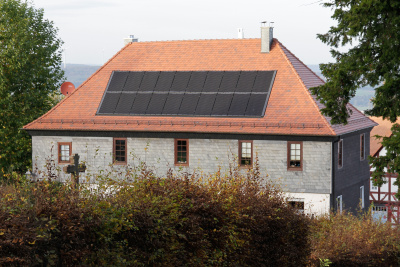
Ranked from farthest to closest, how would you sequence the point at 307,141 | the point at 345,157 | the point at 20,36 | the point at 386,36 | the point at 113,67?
the point at 20,36, the point at 113,67, the point at 345,157, the point at 307,141, the point at 386,36

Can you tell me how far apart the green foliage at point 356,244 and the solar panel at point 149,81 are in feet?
66.1

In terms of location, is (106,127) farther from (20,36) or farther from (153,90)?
(20,36)

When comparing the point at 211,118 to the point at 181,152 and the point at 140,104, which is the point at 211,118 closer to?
the point at 181,152

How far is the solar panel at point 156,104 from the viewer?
38.2m

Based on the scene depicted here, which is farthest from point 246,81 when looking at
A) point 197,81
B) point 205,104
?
point 197,81

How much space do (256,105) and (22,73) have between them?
1737cm

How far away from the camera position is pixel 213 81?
38.8 m

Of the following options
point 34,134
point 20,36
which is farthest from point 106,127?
point 20,36

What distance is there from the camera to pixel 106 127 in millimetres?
38188

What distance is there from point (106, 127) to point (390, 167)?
18974mm

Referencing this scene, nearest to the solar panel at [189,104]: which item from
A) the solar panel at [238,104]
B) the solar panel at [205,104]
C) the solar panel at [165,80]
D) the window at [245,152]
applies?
the solar panel at [205,104]

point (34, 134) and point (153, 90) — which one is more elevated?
point (153, 90)

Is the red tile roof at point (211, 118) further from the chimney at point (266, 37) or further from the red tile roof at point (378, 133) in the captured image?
the red tile roof at point (378, 133)

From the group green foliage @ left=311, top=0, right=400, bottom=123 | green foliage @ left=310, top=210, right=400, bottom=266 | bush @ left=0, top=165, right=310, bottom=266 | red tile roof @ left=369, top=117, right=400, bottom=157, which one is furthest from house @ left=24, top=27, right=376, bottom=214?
bush @ left=0, top=165, right=310, bottom=266
